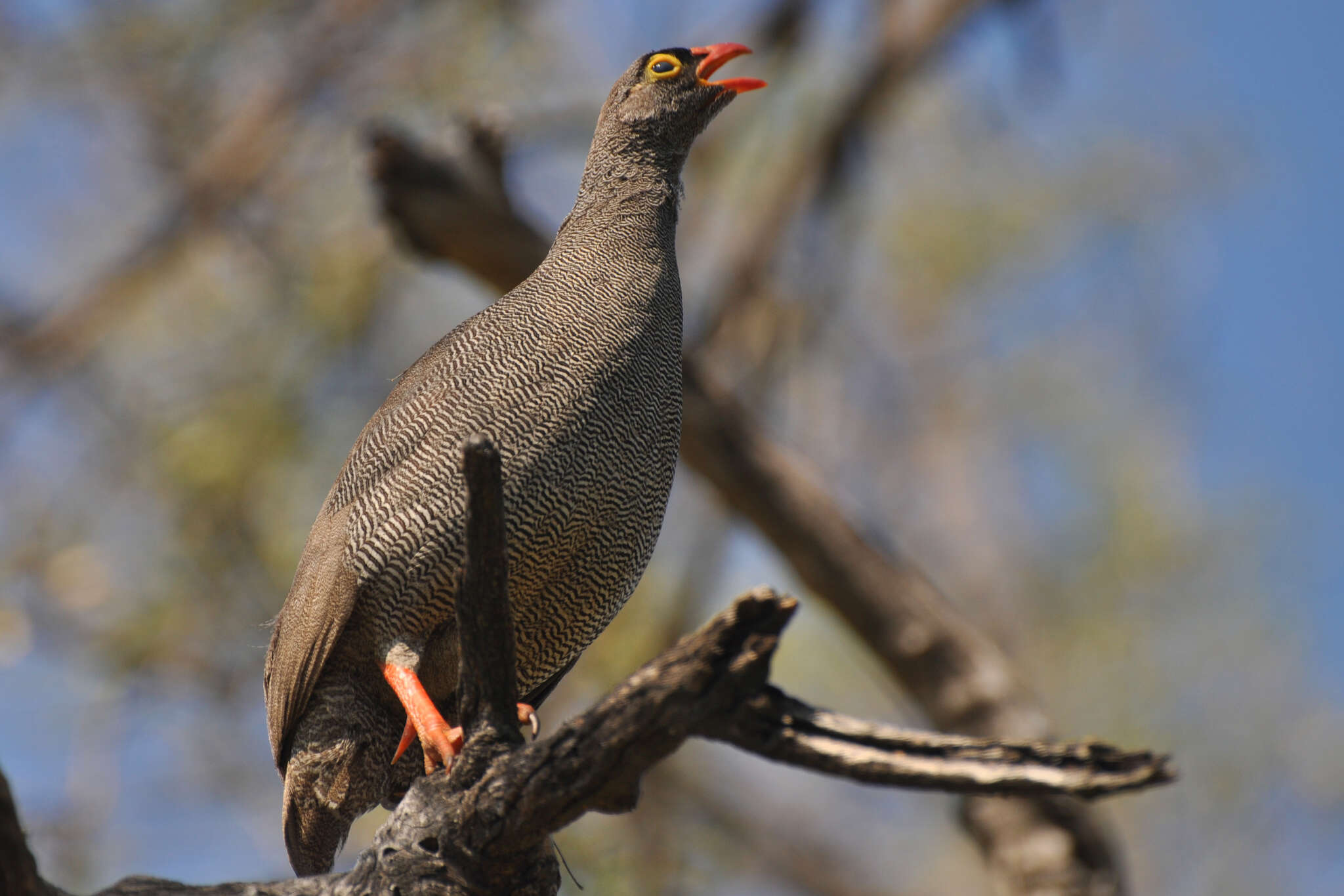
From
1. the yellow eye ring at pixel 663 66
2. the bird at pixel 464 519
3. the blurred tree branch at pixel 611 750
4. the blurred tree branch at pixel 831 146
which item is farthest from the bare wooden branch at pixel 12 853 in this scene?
the blurred tree branch at pixel 831 146

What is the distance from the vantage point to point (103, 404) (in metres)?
11.6

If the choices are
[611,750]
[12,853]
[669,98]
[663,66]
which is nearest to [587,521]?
[611,750]

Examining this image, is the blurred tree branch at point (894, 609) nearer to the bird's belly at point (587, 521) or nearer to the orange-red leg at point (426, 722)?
the bird's belly at point (587, 521)

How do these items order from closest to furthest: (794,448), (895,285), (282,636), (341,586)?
(341,586), (282,636), (794,448), (895,285)

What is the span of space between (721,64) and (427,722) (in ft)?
10.2

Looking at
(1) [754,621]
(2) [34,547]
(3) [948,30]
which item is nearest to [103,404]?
(2) [34,547]

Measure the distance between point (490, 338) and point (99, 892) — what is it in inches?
78.4

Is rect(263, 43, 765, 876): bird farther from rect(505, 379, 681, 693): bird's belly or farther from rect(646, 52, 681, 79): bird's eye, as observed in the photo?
rect(646, 52, 681, 79): bird's eye

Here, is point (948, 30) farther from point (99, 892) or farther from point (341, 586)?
point (99, 892)

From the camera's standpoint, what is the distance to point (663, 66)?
17.0 ft

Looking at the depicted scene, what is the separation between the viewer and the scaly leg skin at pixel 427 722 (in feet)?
12.0

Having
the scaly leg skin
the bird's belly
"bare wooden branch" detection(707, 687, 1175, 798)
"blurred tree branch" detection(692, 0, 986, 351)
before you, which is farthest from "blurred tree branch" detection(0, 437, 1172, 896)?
"blurred tree branch" detection(692, 0, 986, 351)

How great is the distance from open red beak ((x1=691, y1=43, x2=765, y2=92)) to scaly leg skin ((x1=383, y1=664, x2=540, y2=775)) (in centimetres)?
266

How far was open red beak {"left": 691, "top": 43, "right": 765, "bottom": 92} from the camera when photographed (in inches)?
204
